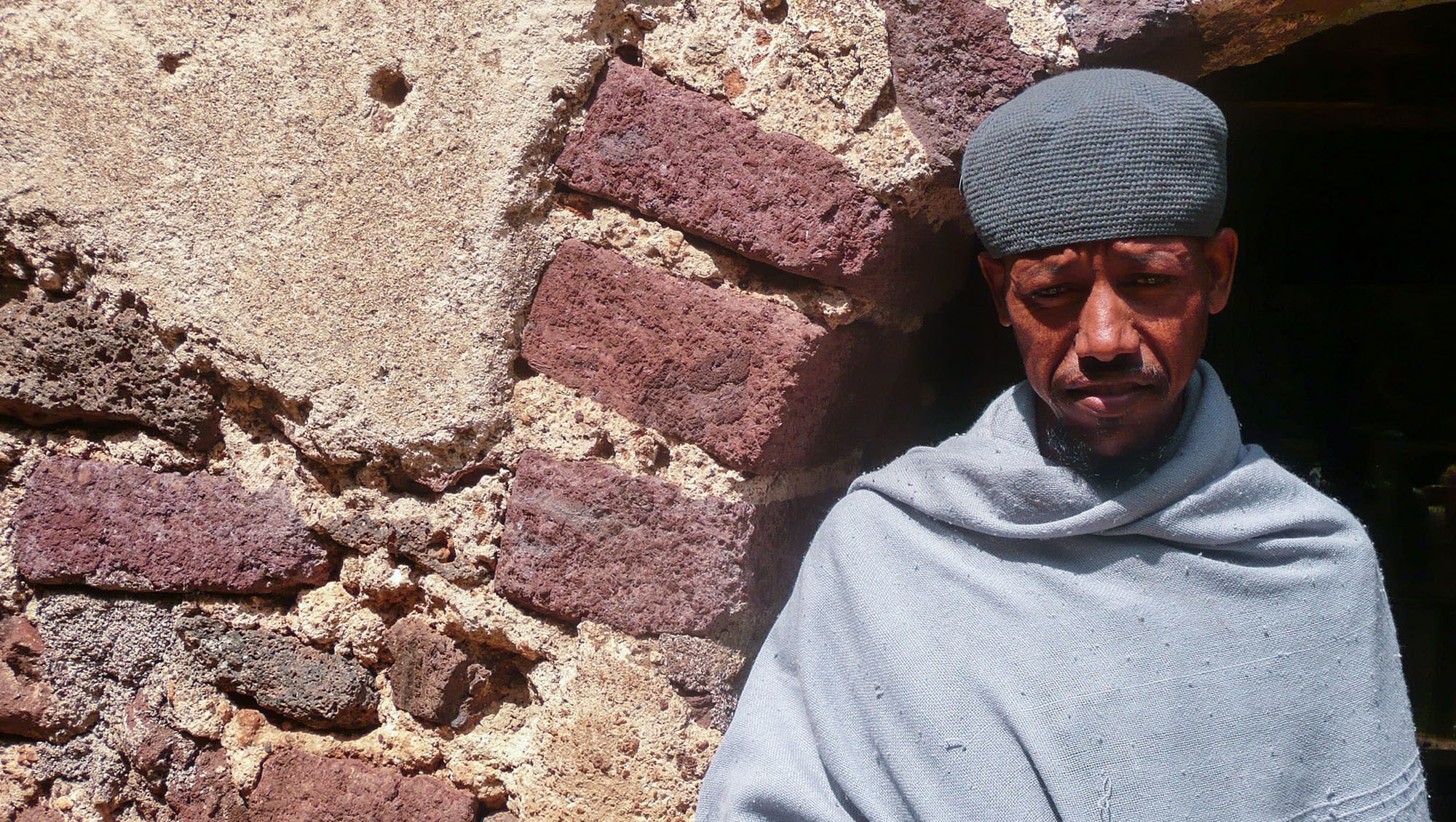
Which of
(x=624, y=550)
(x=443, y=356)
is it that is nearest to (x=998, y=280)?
(x=624, y=550)

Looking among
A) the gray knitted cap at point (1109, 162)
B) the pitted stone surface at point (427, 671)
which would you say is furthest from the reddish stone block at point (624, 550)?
the gray knitted cap at point (1109, 162)

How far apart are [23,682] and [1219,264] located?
57.2 inches

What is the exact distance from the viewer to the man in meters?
1.00

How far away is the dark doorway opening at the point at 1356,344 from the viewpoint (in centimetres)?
171

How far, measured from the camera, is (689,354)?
1.22 meters

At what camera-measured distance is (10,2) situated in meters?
1.33

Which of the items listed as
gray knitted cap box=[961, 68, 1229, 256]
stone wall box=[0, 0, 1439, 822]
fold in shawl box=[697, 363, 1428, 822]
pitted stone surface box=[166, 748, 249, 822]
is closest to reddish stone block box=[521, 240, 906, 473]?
stone wall box=[0, 0, 1439, 822]

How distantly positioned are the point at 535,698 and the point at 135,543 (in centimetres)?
52

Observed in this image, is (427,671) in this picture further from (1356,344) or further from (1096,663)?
(1356,344)

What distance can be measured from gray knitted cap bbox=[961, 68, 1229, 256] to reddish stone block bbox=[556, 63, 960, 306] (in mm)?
185

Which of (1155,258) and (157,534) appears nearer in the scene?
(1155,258)

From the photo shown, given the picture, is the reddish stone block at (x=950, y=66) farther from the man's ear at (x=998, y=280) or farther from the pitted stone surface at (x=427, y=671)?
the pitted stone surface at (x=427, y=671)

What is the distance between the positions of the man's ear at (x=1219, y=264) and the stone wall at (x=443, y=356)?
23 centimetres

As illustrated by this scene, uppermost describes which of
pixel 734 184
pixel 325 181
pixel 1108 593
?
pixel 325 181
